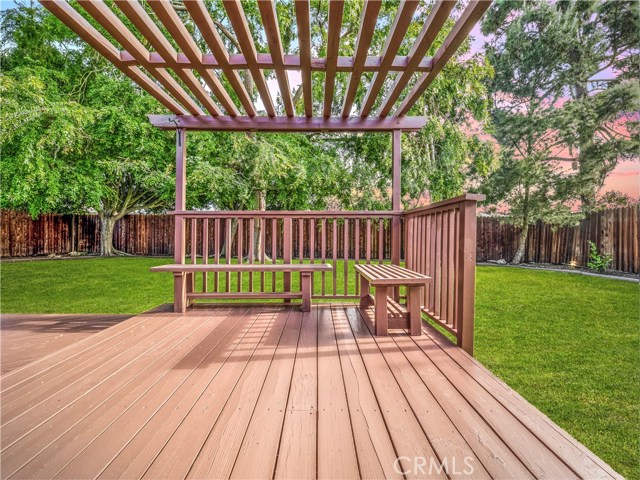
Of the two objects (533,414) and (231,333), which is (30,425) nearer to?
(231,333)

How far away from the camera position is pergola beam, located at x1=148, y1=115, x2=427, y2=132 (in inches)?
142

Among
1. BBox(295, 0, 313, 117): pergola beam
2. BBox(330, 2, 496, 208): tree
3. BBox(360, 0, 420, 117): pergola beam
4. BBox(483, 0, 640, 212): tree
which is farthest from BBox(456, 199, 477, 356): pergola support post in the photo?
BBox(483, 0, 640, 212): tree

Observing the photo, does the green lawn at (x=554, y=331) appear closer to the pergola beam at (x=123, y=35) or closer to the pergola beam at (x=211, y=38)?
the pergola beam at (x=123, y=35)

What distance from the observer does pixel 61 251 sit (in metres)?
13.1

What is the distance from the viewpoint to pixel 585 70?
10.9 m

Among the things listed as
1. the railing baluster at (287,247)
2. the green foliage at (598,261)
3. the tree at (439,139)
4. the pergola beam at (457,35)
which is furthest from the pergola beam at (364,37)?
the green foliage at (598,261)

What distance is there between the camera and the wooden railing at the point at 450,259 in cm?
221

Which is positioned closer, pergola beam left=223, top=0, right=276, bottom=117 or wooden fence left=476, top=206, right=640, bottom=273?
pergola beam left=223, top=0, right=276, bottom=117

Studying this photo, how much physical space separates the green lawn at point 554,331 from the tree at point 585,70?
17.0 feet

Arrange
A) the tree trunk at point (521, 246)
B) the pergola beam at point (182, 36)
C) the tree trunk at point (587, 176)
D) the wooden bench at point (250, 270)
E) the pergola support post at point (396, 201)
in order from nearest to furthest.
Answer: the pergola beam at point (182, 36) < the wooden bench at point (250, 270) < the pergola support post at point (396, 201) < the tree trunk at point (587, 176) < the tree trunk at point (521, 246)

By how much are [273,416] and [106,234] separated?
544 inches

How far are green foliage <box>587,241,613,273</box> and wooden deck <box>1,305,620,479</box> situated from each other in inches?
319

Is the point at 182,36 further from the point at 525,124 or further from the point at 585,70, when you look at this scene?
the point at 585,70

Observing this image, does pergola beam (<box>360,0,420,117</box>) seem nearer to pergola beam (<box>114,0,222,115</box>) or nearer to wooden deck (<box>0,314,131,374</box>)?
pergola beam (<box>114,0,222,115</box>)
